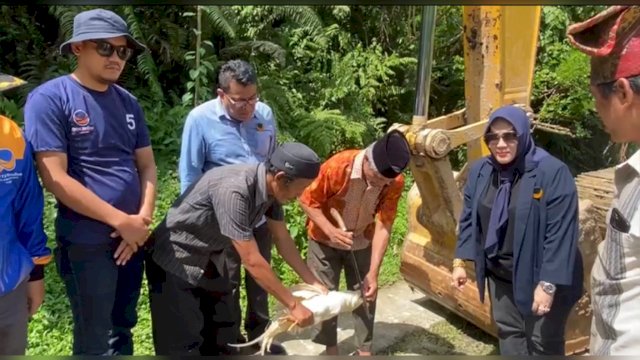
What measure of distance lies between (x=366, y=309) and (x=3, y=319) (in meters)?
1.71

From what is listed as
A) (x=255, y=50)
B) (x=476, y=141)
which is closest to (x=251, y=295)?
(x=476, y=141)

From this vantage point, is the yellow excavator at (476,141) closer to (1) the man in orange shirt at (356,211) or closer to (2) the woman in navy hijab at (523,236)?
(1) the man in orange shirt at (356,211)

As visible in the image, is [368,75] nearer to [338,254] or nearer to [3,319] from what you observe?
[338,254]

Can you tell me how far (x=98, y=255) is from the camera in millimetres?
2199

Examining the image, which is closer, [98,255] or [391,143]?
[98,255]

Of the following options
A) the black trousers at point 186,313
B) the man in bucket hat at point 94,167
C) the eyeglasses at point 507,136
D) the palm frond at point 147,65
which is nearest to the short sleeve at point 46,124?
the man in bucket hat at point 94,167

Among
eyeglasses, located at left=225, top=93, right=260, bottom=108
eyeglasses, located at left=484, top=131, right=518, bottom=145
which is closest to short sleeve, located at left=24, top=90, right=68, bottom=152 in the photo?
eyeglasses, located at left=225, top=93, right=260, bottom=108

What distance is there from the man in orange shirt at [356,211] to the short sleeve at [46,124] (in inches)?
45.8

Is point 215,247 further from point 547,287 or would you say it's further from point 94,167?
point 547,287

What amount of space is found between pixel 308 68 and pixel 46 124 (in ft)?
17.5

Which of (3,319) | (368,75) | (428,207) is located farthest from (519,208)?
(368,75)

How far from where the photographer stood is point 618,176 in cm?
124

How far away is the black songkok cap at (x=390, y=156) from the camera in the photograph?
109 inches

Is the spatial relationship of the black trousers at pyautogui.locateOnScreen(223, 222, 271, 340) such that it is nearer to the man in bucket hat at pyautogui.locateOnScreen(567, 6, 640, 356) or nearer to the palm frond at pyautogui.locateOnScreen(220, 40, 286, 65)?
the man in bucket hat at pyautogui.locateOnScreen(567, 6, 640, 356)
